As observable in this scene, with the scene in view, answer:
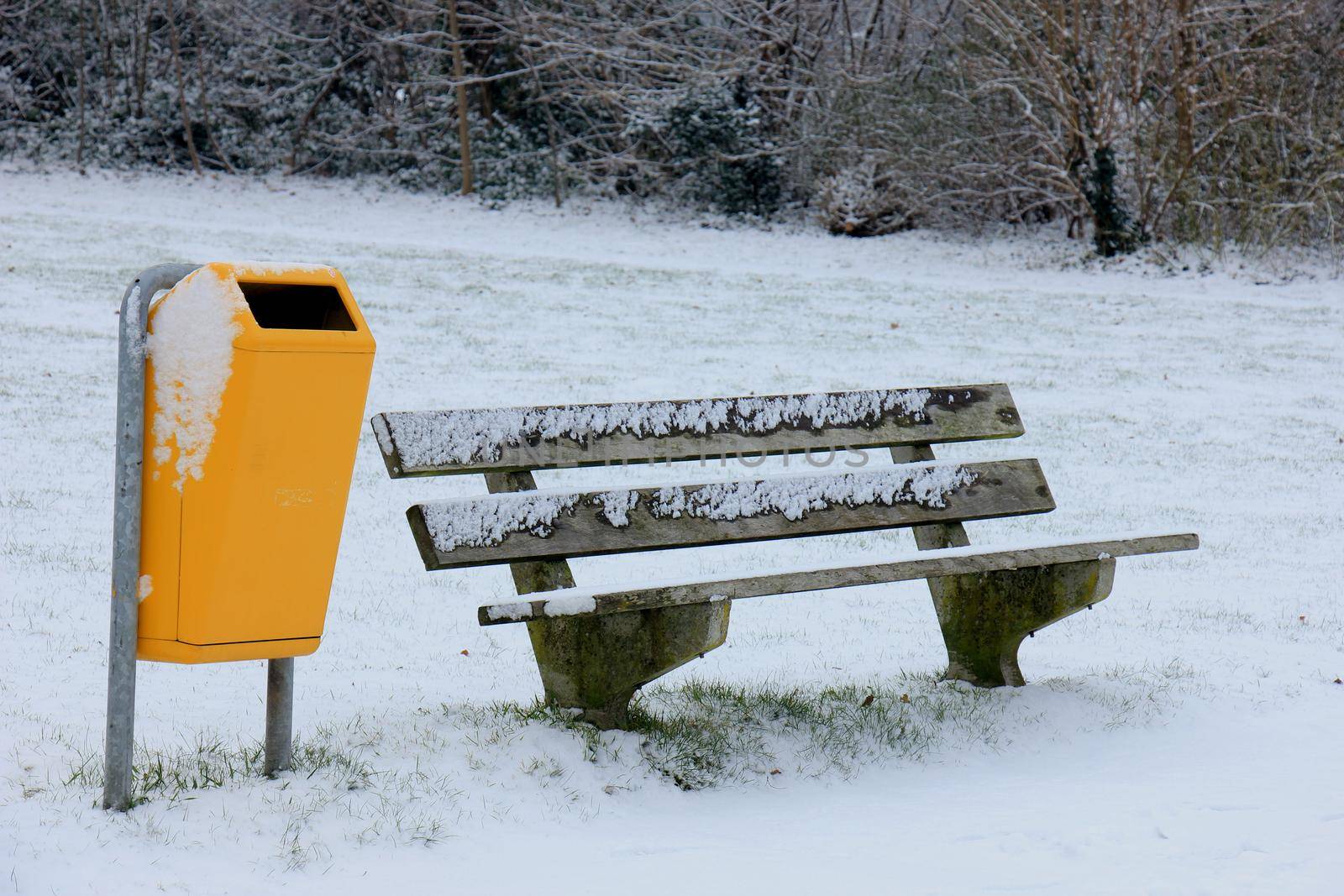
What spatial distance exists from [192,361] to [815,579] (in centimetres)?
147

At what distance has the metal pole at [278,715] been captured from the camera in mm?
2764

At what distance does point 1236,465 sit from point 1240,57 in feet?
41.0

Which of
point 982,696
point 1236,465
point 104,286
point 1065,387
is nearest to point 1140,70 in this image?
point 1065,387

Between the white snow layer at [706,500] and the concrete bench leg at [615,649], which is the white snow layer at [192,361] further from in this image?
the concrete bench leg at [615,649]

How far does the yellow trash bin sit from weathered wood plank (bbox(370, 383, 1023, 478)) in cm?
40

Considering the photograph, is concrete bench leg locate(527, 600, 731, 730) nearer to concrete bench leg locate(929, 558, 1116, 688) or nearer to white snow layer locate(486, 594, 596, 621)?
white snow layer locate(486, 594, 596, 621)

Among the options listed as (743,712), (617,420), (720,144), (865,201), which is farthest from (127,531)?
(720,144)

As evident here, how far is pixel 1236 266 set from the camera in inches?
712

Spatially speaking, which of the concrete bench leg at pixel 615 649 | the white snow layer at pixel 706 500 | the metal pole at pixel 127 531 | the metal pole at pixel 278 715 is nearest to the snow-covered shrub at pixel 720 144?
the white snow layer at pixel 706 500

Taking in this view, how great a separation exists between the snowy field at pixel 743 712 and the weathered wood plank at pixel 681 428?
449 mm

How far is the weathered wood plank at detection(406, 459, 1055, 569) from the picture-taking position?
3.03m

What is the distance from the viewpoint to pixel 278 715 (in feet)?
9.11

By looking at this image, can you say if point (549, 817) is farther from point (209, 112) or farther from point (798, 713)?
point (209, 112)

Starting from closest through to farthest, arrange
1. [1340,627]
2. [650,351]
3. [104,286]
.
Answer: [1340,627], [650,351], [104,286]
